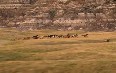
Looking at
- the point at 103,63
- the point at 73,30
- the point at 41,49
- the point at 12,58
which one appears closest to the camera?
the point at 103,63

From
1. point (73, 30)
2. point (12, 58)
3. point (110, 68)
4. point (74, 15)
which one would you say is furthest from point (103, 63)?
point (74, 15)

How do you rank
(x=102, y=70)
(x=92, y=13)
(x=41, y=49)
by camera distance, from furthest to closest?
(x=92, y=13) → (x=41, y=49) → (x=102, y=70)

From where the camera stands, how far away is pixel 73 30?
18612 cm

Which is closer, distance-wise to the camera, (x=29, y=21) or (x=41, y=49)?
(x=41, y=49)

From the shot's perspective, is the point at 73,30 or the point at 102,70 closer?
the point at 102,70

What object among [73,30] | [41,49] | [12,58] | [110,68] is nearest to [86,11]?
[73,30]

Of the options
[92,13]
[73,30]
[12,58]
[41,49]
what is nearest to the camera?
[12,58]

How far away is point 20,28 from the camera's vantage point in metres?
194

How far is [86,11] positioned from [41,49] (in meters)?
126

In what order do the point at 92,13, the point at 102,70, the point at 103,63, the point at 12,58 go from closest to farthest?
the point at 102,70 → the point at 103,63 → the point at 12,58 → the point at 92,13

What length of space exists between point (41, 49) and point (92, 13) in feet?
413

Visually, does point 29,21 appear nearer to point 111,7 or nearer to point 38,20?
point 38,20

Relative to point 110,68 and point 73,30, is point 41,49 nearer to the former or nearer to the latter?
point 110,68

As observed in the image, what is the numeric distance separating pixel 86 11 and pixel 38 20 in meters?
27.5
